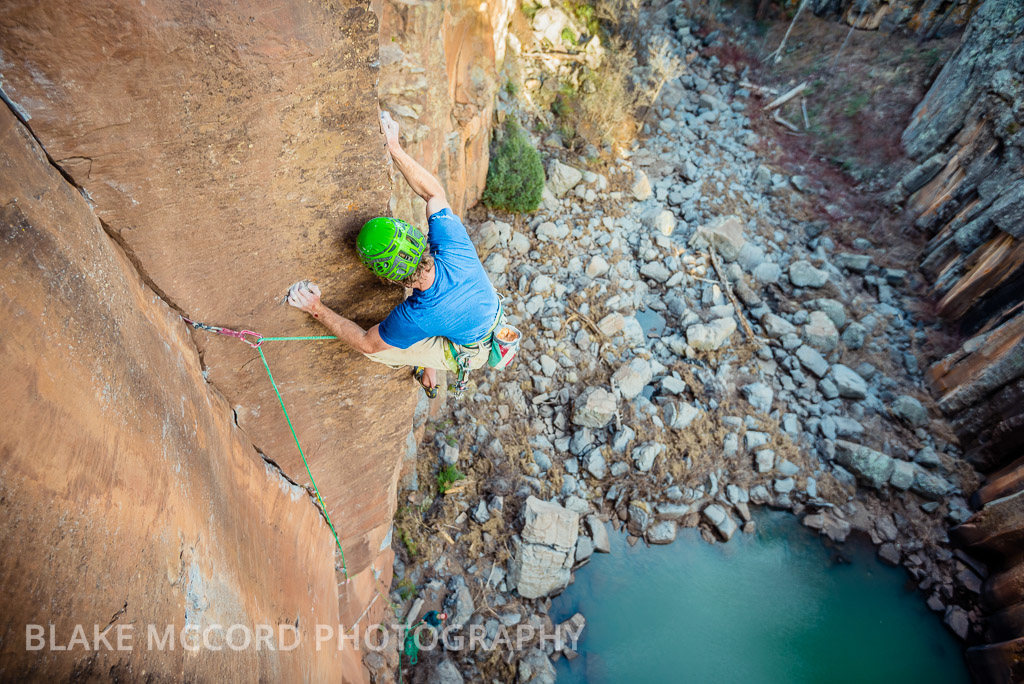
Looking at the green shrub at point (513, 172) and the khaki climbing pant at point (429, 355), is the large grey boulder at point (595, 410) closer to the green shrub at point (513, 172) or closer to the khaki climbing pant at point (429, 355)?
the khaki climbing pant at point (429, 355)

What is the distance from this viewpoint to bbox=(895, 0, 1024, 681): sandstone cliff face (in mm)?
6008

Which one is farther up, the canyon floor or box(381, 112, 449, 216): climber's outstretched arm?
box(381, 112, 449, 216): climber's outstretched arm

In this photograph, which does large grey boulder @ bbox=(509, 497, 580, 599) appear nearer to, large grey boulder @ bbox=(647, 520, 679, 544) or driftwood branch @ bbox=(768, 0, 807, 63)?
large grey boulder @ bbox=(647, 520, 679, 544)

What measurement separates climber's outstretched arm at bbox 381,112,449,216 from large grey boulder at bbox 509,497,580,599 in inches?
141

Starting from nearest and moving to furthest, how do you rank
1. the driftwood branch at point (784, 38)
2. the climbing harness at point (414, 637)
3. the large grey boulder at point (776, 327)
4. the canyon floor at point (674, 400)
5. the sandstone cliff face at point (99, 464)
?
the sandstone cliff face at point (99, 464) < the climbing harness at point (414, 637) < the canyon floor at point (674, 400) < the large grey boulder at point (776, 327) < the driftwood branch at point (784, 38)

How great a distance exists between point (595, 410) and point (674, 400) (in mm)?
1218

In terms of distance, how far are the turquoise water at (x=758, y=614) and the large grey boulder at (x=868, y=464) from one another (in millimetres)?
900

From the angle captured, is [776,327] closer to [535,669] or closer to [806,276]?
[806,276]

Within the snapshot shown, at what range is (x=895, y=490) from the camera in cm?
660

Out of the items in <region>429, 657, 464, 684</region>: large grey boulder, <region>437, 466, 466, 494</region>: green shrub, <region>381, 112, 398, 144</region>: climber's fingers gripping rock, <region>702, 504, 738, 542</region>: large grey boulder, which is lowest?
<region>702, 504, 738, 542</region>: large grey boulder

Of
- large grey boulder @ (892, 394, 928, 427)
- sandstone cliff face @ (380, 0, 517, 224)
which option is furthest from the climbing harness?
large grey boulder @ (892, 394, 928, 427)

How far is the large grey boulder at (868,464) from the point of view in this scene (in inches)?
257

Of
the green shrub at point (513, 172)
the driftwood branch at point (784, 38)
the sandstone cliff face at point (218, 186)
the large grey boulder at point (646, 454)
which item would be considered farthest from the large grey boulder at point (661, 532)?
the driftwood branch at point (784, 38)

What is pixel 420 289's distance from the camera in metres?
2.83
